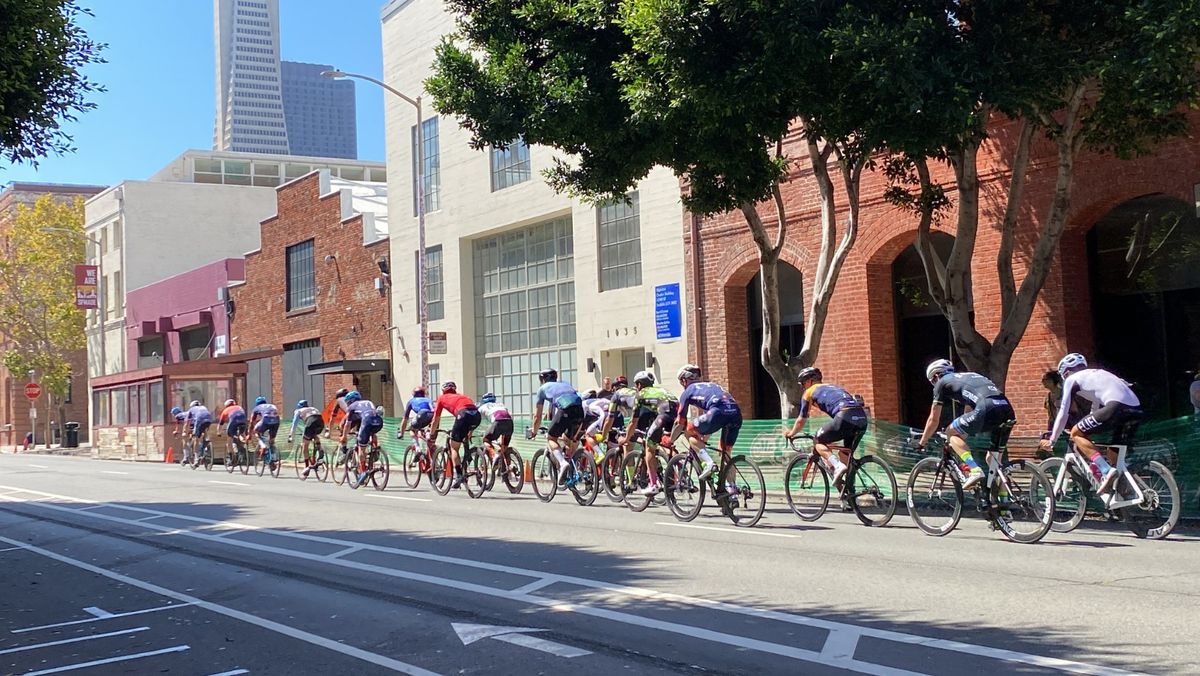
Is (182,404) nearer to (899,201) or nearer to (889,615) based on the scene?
(899,201)

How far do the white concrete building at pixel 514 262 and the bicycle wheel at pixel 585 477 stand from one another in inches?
322

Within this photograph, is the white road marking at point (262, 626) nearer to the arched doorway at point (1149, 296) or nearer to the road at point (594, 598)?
the road at point (594, 598)

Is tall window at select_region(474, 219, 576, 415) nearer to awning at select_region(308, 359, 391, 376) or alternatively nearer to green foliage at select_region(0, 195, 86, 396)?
awning at select_region(308, 359, 391, 376)

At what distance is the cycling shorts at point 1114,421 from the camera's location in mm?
11562

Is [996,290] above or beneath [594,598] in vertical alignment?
above

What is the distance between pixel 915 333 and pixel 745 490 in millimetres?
8516

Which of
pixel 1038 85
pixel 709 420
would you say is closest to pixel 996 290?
pixel 1038 85

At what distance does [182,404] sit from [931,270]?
3074 centimetres

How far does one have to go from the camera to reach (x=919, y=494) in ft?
41.3

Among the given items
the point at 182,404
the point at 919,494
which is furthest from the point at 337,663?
the point at 182,404

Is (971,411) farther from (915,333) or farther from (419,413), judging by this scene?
(419,413)

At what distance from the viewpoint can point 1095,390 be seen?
11727mm

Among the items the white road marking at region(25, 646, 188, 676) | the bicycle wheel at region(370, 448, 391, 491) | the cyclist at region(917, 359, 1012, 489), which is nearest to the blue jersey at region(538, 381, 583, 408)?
the bicycle wheel at region(370, 448, 391, 491)

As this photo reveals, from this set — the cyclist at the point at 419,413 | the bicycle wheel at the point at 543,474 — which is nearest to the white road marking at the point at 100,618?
the bicycle wheel at the point at 543,474
